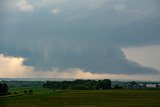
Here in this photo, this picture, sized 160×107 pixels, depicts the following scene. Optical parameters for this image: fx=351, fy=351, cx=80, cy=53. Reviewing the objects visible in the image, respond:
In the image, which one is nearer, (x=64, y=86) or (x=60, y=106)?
(x=60, y=106)

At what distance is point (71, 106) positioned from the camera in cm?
4978

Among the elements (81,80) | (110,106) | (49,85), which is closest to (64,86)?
(49,85)

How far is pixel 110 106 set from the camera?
5112 centimetres

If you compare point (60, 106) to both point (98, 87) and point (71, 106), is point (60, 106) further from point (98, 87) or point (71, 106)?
point (98, 87)

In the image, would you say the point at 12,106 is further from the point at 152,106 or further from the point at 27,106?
the point at 152,106

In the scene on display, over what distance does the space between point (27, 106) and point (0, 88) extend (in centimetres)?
3800

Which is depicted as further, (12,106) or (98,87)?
(98,87)

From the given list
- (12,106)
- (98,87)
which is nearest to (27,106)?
(12,106)

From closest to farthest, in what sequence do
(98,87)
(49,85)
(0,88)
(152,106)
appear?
(152,106)
(0,88)
(98,87)
(49,85)

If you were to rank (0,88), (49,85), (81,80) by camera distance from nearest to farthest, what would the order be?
(0,88) → (49,85) → (81,80)

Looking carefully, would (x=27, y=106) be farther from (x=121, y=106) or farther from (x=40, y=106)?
(x=121, y=106)

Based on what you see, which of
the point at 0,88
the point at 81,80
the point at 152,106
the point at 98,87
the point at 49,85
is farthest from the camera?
the point at 81,80

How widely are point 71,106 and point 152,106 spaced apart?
37.5 feet

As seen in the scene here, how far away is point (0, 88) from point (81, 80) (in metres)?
88.7
